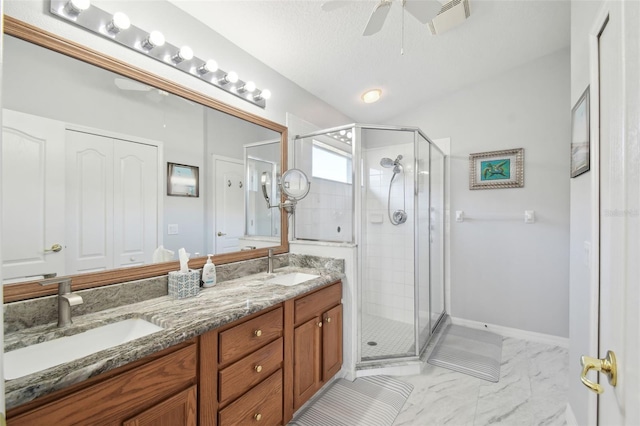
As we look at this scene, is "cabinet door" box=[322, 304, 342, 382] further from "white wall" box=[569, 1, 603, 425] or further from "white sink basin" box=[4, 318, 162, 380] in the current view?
"white wall" box=[569, 1, 603, 425]

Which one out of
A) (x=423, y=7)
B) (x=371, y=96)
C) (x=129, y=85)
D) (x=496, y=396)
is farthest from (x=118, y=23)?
(x=496, y=396)

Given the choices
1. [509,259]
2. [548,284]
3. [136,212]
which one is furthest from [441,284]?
[136,212]

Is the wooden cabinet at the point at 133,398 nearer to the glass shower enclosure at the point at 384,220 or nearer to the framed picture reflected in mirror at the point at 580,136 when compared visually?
the glass shower enclosure at the point at 384,220

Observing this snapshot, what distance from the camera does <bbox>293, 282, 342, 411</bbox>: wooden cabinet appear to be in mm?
1736

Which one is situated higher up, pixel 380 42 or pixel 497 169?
pixel 380 42

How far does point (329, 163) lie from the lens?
8.88 feet

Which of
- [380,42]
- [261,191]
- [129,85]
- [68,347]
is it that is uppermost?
[380,42]

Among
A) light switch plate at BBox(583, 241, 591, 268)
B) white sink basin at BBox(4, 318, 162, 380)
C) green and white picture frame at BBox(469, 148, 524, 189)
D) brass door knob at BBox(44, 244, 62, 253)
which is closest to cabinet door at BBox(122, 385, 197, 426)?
white sink basin at BBox(4, 318, 162, 380)

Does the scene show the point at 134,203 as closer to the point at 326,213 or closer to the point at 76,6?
the point at 76,6

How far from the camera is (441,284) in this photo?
3234 mm

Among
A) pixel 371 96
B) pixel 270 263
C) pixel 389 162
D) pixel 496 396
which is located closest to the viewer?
pixel 496 396

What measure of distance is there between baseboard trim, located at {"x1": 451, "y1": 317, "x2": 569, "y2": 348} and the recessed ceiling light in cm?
252

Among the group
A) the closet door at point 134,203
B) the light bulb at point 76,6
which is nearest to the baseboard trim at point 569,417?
the closet door at point 134,203

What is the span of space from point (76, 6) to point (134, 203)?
88 centimetres
